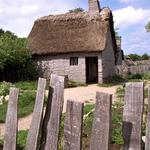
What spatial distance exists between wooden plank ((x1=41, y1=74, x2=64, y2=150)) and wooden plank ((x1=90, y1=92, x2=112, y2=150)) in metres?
0.46

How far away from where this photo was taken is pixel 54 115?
382 centimetres

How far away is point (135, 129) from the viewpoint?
3.25 m

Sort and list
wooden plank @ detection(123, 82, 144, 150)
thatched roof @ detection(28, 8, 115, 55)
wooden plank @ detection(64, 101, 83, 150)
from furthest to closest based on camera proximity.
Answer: thatched roof @ detection(28, 8, 115, 55)
wooden plank @ detection(64, 101, 83, 150)
wooden plank @ detection(123, 82, 144, 150)

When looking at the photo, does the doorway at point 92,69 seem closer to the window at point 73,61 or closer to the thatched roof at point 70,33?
the window at point 73,61

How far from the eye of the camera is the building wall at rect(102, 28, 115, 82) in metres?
32.4

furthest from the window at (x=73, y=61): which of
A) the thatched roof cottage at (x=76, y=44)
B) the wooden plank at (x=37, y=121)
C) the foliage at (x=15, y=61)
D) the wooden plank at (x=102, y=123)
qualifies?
the wooden plank at (x=102, y=123)

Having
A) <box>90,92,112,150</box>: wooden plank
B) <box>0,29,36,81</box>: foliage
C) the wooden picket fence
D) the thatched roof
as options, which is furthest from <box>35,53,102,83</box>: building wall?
<box>90,92,112,150</box>: wooden plank

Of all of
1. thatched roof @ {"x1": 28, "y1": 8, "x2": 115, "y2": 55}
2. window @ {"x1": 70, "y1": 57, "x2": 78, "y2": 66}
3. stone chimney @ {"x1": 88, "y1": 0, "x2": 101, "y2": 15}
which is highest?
stone chimney @ {"x1": 88, "y1": 0, "x2": 101, "y2": 15}

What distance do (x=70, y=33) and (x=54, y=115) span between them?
98.3 feet

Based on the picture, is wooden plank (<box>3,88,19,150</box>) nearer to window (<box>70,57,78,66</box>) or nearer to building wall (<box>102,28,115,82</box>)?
building wall (<box>102,28,115,82</box>)

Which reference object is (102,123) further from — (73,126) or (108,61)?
(108,61)

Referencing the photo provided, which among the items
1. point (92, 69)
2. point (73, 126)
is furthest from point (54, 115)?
point (92, 69)

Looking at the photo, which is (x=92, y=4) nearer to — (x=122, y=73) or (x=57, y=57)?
(x=57, y=57)

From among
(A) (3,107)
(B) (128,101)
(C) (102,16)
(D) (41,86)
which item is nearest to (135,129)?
(B) (128,101)
